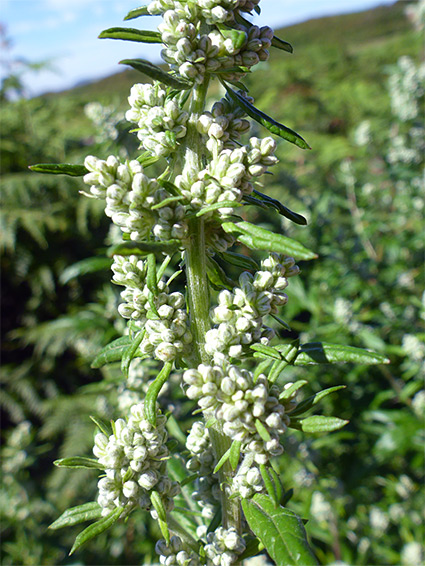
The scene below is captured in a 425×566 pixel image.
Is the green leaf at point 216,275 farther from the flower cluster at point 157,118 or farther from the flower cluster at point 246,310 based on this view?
the flower cluster at point 157,118

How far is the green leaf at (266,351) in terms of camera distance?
3.00 feet

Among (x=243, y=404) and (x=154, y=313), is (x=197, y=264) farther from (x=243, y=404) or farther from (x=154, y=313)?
(x=243, y=404)

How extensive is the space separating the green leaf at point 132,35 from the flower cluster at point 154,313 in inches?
17.9

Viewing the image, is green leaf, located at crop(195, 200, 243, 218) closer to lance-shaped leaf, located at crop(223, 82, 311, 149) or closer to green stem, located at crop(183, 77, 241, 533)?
green stem, located at crop(183, 77, 241, 533)

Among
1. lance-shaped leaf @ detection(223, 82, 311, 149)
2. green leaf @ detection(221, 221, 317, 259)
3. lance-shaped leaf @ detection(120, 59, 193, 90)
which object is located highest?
lance-shaped leaf @ detection(120, 59, 193, 90)

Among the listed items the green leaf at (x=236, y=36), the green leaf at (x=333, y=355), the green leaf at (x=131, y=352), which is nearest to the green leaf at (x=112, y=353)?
the green leaf at (x=131, y=352)

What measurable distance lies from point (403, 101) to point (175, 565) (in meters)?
4.45

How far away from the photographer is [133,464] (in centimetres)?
104

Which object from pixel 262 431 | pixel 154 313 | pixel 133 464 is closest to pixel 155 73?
pixel 154 313

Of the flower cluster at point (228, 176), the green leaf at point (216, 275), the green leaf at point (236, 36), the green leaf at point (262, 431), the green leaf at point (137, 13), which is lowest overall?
the green leaf at point (262, 431)

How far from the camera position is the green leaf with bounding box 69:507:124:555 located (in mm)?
939

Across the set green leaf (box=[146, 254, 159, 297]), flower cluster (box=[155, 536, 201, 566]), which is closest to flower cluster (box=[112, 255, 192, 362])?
green leaf (box=[146, 254, 159, 297])

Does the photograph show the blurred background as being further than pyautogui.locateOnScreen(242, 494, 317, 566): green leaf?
Yes

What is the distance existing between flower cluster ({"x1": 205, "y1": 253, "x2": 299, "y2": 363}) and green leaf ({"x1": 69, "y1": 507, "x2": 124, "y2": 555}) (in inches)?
16.1
